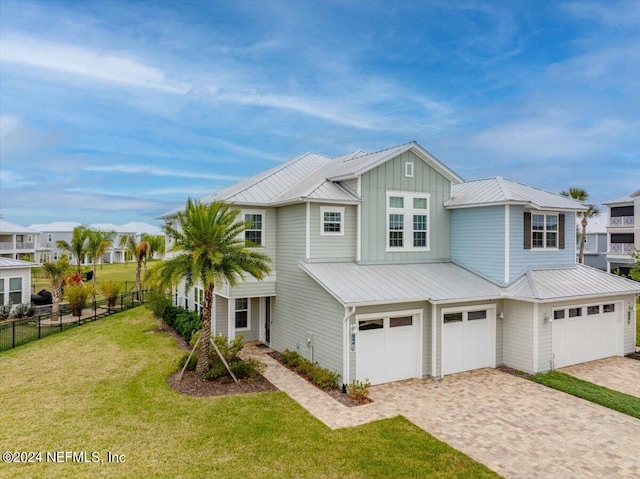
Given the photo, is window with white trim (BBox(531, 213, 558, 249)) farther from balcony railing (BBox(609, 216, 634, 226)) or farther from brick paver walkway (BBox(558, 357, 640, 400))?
balcony railing (BBox(609, 216, 634, 226))

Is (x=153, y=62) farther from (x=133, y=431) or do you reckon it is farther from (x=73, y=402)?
(x=133, y=431)

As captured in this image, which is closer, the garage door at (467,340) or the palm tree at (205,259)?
the palm tree at (205,259)

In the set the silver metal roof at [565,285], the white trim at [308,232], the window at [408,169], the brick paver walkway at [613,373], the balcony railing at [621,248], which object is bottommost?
the brick paver walkway at [613,373]

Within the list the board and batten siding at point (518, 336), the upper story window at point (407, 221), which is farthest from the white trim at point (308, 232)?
the board and batten siding at point (518, 336)

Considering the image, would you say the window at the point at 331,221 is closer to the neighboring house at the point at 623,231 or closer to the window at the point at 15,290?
the window at the point at 15,290

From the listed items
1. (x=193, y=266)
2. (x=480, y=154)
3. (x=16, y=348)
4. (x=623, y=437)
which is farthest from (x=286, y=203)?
(x=480, y=154)

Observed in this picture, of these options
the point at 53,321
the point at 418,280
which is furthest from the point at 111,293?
the point at 418,280

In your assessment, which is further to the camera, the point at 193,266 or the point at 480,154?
the point at 480,154
